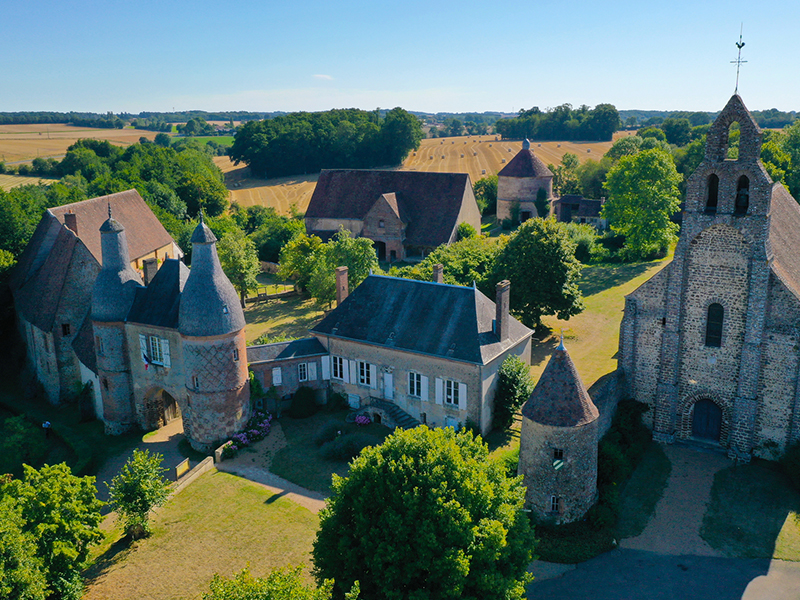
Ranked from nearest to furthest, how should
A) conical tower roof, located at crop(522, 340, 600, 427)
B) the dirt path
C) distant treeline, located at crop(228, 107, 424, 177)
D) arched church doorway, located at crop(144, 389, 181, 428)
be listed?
Answer: the dirt path < conical tower roof, located at crop(522, 340, 600, 427) < arched church doorway, located at crop(144, 389, 181, 428) < distant treeline, located at crop(228, 107, 424, 177)

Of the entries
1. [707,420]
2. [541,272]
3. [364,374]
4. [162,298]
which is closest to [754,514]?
[707,420]

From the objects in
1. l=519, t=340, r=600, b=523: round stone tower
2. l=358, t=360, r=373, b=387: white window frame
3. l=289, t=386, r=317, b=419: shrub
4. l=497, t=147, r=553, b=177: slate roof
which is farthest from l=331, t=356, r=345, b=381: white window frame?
l=497, t=147, r=553, b=177: slate roof

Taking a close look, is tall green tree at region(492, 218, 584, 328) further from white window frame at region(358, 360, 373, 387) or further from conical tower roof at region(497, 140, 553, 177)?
conical tower roof at region(497, 140, 553, 177)

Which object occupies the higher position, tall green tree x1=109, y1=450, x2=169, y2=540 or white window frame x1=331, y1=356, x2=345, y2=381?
white window frame x1=331, y1=356, x2=345, y2=381

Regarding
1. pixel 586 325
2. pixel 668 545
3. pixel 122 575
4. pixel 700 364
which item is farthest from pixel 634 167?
pixel 122 575

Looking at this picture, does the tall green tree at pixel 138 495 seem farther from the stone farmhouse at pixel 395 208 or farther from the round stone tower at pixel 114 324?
the stone farmhouse at pixel 395 208
